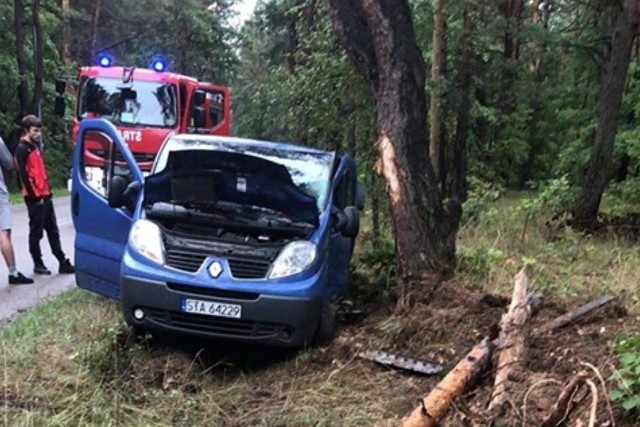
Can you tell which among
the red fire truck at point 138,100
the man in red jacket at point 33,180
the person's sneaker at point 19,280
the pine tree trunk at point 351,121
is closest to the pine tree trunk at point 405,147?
the pine tree trunk at point 351,121

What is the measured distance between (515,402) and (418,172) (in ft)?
11.7

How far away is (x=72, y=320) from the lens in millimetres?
7180

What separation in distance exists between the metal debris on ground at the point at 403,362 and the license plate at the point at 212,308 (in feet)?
3.46

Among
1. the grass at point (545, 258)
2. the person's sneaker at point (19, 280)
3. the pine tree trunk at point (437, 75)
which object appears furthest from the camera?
the pine tree trunk at point (437, 75)

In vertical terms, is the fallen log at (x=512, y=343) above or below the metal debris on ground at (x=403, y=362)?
above

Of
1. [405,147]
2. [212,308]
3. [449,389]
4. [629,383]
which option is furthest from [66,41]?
[629,383]

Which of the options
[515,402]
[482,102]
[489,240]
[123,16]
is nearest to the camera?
[515,402]

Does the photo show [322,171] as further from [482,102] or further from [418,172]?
[482,102]

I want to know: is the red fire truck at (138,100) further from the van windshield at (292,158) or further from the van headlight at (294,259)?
the van headlight at (294,259)

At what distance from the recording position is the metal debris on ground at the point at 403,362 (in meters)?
5.82

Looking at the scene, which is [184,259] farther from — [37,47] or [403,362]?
[37,47]

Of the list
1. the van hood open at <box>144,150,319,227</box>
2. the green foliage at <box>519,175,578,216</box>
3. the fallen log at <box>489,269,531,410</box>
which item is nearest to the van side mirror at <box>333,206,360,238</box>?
the van hood open at <box>144,150,319,227</box>

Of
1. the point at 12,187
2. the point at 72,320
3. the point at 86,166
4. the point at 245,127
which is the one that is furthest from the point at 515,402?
the point at 245,127

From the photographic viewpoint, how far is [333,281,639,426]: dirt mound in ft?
14.8
